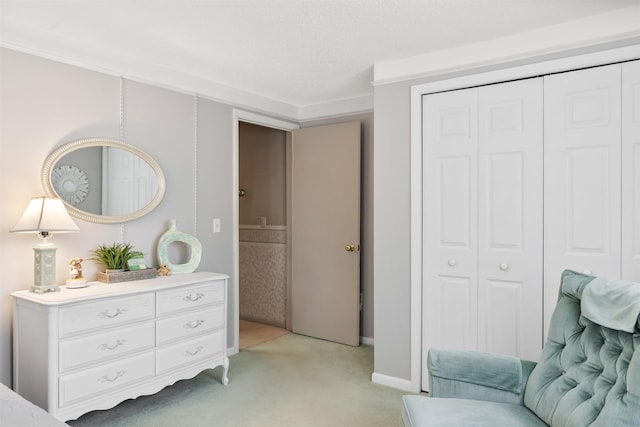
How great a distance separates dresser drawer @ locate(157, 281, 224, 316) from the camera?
2.73 m

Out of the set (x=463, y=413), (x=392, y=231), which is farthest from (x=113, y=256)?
(x=463, y=413)

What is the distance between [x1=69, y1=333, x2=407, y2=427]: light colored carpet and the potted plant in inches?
34.2

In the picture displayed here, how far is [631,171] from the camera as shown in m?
2.34

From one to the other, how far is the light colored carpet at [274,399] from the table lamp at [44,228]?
84 centimetres

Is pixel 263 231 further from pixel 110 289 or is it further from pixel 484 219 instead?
pixel 484 219

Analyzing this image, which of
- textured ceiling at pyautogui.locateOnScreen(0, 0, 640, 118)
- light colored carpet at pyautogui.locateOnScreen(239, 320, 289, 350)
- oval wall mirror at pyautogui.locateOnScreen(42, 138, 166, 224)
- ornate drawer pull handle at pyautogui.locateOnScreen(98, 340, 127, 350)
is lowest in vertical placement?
light colored carpet at pyautogui.locateOnScreen(239, 320, 289, 350)

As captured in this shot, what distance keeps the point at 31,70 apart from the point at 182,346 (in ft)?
6.20

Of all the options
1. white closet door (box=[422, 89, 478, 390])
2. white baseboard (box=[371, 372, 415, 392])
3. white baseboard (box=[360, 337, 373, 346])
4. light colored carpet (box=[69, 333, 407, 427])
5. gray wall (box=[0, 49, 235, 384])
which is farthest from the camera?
white baseboard (box=[360, 337, 373, 346])

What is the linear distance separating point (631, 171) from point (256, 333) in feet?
11.4

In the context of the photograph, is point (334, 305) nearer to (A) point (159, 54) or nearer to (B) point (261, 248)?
(B) point (261, 248)

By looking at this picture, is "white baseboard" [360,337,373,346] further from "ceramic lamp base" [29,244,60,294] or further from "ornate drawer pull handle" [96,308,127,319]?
"ceramic lamp base" [29,244,60,294]

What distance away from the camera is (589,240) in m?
2.46

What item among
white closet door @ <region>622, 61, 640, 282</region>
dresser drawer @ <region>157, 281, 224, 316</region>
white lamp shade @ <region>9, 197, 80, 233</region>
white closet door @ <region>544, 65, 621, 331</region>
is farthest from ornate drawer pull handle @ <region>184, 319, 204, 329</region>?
white closet door @ <region>622, 61, 640, 282</region>

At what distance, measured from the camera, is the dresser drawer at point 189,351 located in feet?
8.90
